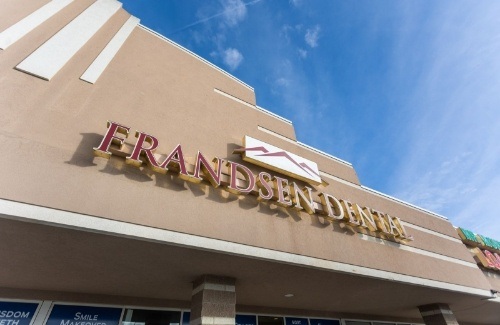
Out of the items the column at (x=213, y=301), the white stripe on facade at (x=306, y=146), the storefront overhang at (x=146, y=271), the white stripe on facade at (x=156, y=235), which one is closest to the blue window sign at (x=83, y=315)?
the storefront overhang at (x=146, y=271)

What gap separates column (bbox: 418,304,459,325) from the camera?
45.5 ft

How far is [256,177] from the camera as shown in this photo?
32.0ft

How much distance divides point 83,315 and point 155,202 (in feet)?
16.9

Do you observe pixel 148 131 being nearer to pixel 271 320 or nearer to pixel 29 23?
pixel 29 23

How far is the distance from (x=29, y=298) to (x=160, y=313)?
13.3 ft

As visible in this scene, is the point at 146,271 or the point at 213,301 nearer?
the point at 146,271

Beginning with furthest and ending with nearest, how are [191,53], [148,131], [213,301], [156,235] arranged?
[191,53], [148,131], [213,301], [156,235]

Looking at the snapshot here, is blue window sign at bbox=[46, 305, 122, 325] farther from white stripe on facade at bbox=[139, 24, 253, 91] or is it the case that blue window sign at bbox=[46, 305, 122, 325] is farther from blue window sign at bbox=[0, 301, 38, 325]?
white stripe on facade at bbox=[139, 24, 253, 91]

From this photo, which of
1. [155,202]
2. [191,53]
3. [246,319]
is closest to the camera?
[155,202]

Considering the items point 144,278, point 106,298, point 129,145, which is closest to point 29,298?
point 106,298

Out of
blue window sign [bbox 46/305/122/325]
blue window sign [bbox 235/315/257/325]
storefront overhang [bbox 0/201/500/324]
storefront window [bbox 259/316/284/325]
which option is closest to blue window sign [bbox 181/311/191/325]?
storefront overhang [bbox 0/201/500/324]

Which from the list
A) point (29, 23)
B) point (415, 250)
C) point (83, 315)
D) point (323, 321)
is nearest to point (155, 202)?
point (83, 315)

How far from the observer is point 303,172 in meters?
11.7

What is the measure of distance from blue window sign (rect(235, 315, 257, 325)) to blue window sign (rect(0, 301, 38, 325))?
6.93m
